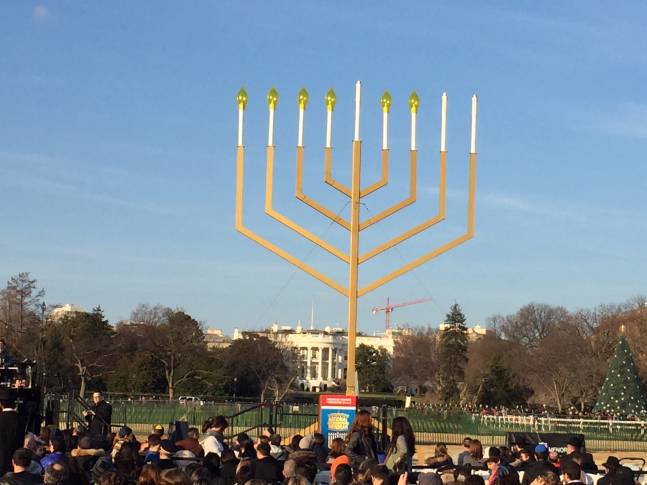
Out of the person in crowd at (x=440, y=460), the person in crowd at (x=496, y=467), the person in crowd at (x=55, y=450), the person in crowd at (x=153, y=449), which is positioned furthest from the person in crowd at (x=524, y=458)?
the person in crowd at (x=55, y=450)

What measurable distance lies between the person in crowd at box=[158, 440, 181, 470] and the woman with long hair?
7.60ft

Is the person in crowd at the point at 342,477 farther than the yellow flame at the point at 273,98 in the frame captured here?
No

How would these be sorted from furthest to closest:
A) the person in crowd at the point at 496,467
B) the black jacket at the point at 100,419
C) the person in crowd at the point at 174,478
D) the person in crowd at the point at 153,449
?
the black jacket at the point at 100,419 → the person in crowd at the point at 496,467 → the person in crowd at the point at 153,449 → the person in crowd at the point at 174,478

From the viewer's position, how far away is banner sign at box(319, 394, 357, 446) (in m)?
16.8

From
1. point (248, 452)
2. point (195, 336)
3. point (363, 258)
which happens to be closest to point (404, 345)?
point (195, 336)

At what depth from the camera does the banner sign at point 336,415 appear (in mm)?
16766

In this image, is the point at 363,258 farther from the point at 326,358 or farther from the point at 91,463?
the point at 326,358

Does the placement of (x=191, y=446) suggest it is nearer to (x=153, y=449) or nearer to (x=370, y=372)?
(x=153, y=449)

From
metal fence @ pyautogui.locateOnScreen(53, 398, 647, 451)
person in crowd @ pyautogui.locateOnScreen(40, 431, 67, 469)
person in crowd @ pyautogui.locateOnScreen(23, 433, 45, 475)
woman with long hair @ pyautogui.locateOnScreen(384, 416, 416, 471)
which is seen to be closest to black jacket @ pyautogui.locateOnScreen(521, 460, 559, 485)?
woman with long hair @ pyautogui.locateOnScreen(384, 416, 416, 471)

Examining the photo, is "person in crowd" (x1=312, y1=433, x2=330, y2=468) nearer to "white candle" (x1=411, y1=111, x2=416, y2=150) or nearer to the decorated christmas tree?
"white candle" (x1=411, y1=111, x2=416, y2=150)

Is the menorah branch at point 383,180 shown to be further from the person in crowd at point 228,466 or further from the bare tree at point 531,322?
the bare tree at point 531,322

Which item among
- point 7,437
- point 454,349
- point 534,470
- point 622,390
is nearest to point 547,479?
point 534,470

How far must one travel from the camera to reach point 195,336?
5919 centimetres

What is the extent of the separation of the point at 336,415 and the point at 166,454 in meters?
7.11
